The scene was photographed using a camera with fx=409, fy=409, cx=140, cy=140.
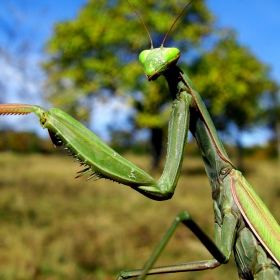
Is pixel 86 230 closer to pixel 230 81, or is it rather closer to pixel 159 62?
pixel 159 62

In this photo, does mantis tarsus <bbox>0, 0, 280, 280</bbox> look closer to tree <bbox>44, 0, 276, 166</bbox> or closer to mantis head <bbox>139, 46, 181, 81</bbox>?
mantis head <bbox>139, 46, 181, 81</bbox>

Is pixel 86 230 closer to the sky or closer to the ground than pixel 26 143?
closer to the ground

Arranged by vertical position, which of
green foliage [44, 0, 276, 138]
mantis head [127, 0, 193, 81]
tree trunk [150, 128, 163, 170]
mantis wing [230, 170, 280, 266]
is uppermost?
green foliage [44, 0, 276, 138]

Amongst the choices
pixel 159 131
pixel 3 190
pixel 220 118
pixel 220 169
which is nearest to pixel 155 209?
pixel 3 190

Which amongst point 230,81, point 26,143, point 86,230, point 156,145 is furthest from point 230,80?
point 26,143

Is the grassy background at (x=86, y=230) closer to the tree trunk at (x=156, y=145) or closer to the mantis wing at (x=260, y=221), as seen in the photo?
the mantis wing at (x=260, y=221)

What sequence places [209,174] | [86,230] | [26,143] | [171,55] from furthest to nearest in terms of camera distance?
[26,143]
[86,230]
[209,174]
[171,55]

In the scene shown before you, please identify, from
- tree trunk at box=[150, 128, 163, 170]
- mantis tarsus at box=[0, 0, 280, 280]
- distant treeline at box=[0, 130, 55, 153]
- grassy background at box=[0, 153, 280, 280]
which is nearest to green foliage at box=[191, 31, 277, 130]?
tree trunk at box=[150, 128, 163, 170]
